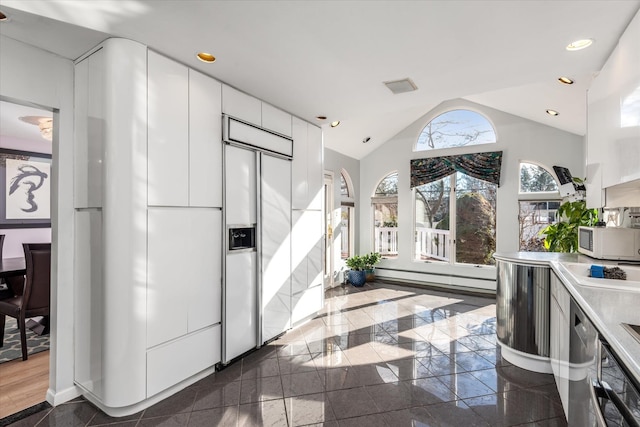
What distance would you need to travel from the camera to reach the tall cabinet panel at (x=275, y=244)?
3.25 m

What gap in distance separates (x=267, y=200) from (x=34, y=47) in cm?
205

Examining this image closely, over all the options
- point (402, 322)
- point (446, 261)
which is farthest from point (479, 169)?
point (402, 322)

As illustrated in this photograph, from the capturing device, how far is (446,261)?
6.12 metres

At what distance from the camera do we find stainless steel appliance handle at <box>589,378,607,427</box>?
Result: 1.11m

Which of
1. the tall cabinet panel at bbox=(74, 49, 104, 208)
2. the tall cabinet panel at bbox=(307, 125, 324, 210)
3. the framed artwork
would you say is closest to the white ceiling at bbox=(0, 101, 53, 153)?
the framed artwork

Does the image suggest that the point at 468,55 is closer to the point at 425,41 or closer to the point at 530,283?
the point at 425,41

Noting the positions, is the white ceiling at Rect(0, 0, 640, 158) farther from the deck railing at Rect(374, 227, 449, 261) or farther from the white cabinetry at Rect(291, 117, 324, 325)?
the deck railing at Rect(374, 227, 449, 261)

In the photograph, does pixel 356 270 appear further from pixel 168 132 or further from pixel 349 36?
pixel 349 36

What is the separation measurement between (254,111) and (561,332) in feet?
10.1

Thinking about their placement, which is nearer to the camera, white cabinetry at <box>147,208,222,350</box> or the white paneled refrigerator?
white cabinetry at <box>147,208,222,350</box>

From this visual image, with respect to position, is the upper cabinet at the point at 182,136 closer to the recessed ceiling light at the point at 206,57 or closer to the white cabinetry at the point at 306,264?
the recessed ceiling light at the point at 206,57

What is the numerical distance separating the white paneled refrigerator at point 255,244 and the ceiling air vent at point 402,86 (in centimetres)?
130

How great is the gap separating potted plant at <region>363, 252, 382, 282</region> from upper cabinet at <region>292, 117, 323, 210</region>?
250 centimetres

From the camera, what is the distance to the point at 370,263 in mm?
6359
